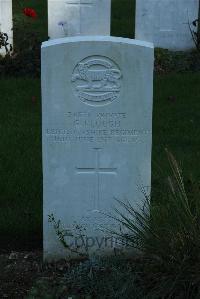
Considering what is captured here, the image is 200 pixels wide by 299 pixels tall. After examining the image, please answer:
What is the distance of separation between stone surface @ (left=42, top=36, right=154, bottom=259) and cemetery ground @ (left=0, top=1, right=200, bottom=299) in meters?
0.19

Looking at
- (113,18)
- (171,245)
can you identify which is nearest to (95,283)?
(171,245)

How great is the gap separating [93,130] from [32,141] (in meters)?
2.45

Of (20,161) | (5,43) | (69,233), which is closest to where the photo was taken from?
(69,233)

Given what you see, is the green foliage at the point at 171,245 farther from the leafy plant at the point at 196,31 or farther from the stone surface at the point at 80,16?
the leafy plant at the point at 196,31

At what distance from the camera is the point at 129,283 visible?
364 cm

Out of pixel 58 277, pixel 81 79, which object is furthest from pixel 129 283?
pixel 81 79

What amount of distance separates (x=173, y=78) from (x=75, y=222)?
15.6 ft

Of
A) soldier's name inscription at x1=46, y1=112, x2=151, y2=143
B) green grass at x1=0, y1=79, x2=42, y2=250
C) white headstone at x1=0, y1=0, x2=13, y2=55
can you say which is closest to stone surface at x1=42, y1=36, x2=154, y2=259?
soldier's name inscription at x1=46, y1=112, x2=151, y2=143

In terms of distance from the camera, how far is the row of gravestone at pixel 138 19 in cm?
1004

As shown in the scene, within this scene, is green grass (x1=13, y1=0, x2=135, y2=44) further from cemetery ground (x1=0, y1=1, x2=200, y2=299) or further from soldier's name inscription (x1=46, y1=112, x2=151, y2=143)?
soldier's name inscription (x1=46, y1=112, x2=151, y2=143)

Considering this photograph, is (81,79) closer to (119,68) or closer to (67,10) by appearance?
(119,68)

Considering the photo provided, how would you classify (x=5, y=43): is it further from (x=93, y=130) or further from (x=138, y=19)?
(x=93, y=130)

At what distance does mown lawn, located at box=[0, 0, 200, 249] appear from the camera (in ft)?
16.0

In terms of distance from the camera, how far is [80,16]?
1017 centimetres
